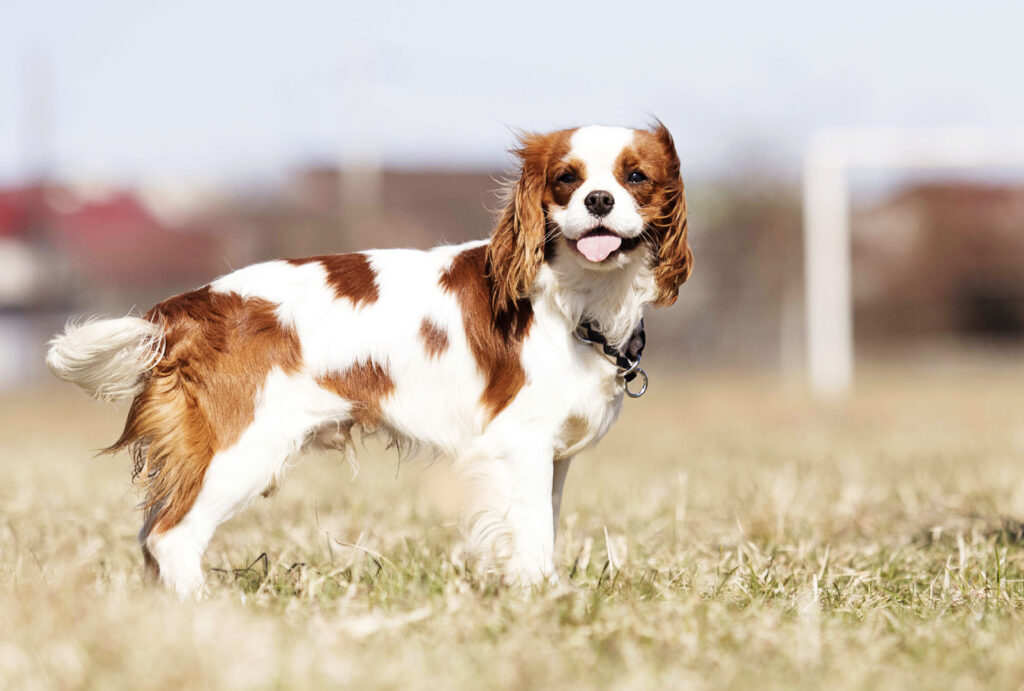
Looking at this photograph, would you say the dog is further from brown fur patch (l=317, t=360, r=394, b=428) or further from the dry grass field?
the dry grass field

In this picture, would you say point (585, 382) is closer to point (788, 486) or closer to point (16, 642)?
point (16, 642)

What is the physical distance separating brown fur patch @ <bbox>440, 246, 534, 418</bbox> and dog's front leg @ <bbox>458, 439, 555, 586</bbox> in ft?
0.48

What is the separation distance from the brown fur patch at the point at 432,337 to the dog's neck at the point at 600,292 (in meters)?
0.32

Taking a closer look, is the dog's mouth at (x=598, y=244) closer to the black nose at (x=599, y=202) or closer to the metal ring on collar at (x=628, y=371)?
the black nose at (x=599, y=202)

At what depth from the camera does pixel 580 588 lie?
331cm

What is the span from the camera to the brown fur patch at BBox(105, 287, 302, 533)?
3447 mm

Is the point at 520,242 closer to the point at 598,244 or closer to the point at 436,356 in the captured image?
the point at 598,244

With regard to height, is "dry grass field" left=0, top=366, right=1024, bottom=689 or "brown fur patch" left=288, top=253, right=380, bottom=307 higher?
"brown fur patch" left=288, top=253, right=380, bottom=307

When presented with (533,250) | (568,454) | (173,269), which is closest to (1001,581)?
(568,454)

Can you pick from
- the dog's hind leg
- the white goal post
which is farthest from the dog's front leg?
the white goal post

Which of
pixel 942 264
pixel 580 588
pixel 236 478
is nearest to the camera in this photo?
pixel 580 588

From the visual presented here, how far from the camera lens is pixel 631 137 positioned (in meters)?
3.59

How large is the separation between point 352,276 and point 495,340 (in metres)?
0.48

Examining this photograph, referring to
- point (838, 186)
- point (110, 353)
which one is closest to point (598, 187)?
point (110, 353)
